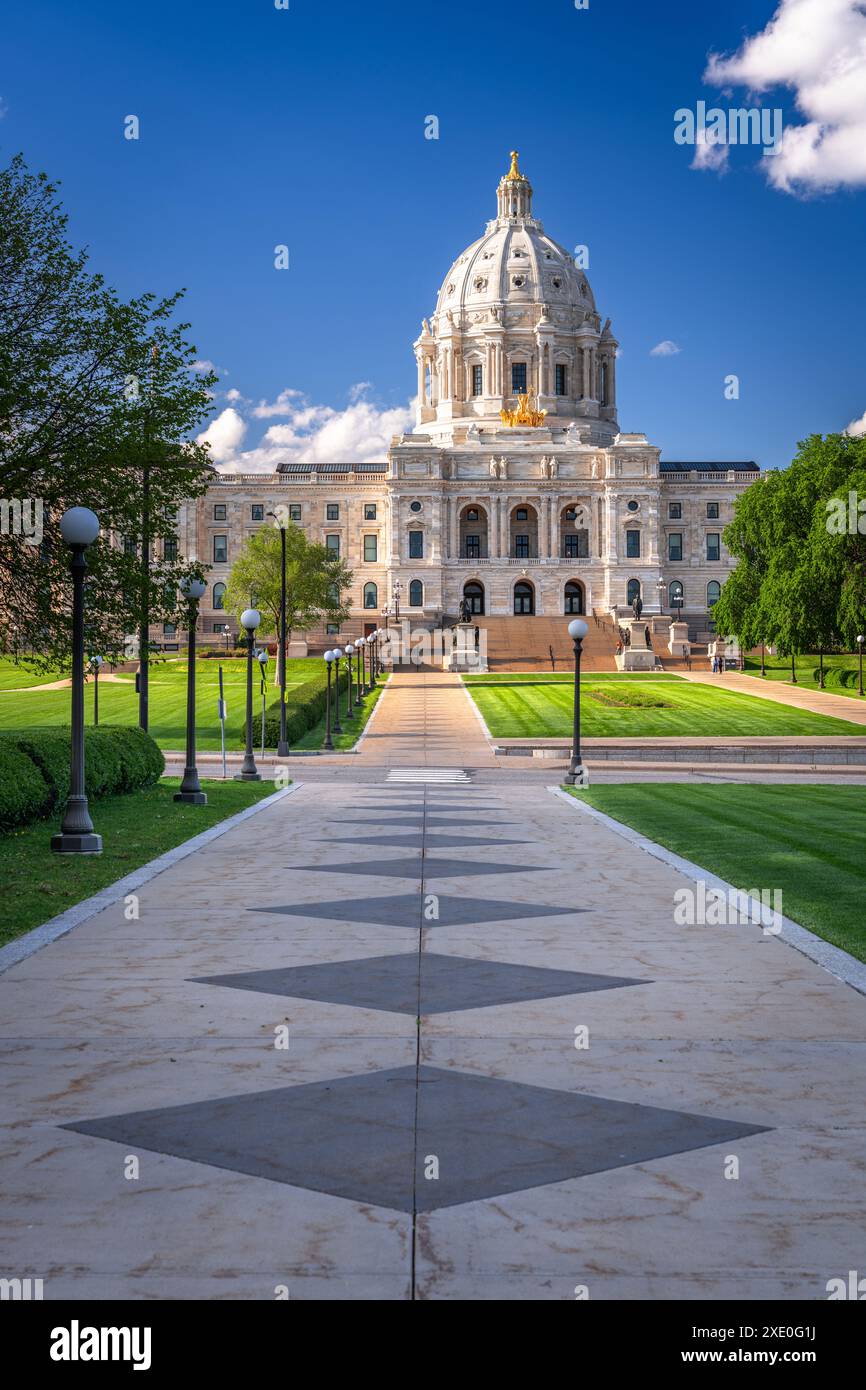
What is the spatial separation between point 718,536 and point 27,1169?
412ft

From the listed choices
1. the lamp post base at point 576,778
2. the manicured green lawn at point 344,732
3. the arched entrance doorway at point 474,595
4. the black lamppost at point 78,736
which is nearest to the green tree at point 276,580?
the manicured green lawn at point 344,732

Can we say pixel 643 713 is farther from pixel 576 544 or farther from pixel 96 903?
pixel 576 544

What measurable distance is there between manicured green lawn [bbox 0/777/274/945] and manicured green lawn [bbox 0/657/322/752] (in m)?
19.8

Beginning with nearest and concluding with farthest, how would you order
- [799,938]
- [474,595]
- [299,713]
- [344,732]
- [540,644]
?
[799,938], [299,713], [344,732], [540,644], [474,595]

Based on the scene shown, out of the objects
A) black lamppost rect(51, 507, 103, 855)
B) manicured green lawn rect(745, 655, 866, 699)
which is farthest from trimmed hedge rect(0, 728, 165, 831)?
manicured green lawn rect(745, 655, 866, 699)

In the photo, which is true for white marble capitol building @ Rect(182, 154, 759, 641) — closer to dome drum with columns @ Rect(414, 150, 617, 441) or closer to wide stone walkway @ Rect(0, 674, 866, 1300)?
dome drum with columns @ Rect(414, 150, 617, 441)

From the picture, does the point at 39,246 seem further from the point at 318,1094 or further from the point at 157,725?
the point at 157,725

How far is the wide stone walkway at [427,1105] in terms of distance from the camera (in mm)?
4465

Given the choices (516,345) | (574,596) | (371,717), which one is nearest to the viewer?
(371,717)

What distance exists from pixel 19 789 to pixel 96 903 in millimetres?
5581

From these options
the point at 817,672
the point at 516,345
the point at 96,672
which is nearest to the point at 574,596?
the point at 516,345

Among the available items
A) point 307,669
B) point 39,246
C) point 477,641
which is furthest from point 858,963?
point 477,641

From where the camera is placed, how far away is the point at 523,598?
126 meters
